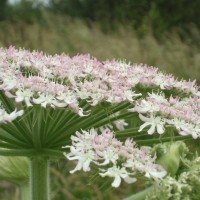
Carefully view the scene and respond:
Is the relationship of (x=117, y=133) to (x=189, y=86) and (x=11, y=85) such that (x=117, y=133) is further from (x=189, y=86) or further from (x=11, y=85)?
(x=189, y=86)

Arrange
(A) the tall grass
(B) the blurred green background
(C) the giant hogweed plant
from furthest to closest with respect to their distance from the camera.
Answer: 1. (A) the tall grass
2. (B) the blurred green background
3. (C) the giant hogweed plant

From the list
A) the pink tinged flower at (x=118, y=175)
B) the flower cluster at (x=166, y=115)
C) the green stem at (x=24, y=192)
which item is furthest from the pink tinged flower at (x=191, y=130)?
the green stem at (x=24, y=192)

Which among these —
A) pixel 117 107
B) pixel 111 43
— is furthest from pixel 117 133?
pixel 111 43

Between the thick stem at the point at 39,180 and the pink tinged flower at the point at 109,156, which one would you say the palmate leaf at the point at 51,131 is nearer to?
the thick stem at the point at 39,180

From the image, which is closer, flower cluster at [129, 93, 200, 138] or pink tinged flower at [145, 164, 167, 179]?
pink tinged flower at [145, 164, 167, 179]

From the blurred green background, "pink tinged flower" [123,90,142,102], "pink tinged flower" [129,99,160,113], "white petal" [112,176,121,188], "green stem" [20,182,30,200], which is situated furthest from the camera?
the blurred green background

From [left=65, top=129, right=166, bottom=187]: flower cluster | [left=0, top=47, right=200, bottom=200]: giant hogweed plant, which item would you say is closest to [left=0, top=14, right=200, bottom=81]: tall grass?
[left=0, top=47, right=200, bottom=200]: giant hogweed plant

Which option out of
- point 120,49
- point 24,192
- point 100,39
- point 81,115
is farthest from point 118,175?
point 100,39

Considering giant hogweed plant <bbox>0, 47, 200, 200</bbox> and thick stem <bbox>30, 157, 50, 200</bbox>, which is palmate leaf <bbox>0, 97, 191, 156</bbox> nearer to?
giant hogweed plant <bbox>0, 47, 200, 200</bbox>
